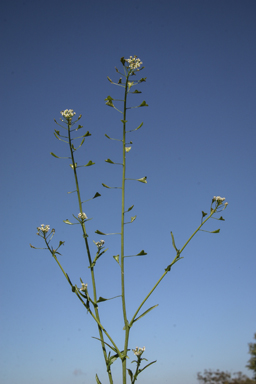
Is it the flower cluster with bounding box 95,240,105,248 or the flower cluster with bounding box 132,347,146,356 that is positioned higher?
the flower cluster with bounding box 95,240,105,248

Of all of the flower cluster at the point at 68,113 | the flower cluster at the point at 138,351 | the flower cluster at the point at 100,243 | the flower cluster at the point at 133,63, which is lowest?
the flower cluster at the point at 138,351

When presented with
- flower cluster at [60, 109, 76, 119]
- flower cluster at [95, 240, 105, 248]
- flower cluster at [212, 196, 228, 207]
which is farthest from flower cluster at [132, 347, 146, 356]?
flower cluster at [60, 109, 76, 119]

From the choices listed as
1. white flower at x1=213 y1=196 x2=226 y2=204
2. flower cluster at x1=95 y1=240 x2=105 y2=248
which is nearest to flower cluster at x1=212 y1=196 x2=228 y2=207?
white flower at x1=213 y1=196 x2=226 y2=204

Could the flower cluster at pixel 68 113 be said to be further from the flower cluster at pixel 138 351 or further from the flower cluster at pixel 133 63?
the flower cluster at pixel 138 351

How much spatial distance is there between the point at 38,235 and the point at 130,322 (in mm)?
716

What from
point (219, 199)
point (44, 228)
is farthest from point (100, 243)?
point (219, 199)

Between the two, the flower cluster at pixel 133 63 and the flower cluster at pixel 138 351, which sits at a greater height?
the flower cluster at pixel 133 63

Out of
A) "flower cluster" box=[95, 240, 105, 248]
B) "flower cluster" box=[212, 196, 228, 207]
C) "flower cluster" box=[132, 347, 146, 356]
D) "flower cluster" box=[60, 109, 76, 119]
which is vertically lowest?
"flower cluster" box=[132, 347, 146, 356]

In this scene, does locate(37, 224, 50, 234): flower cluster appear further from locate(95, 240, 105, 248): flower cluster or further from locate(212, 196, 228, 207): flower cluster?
locate(212, 196, 228, 207): flower cluster

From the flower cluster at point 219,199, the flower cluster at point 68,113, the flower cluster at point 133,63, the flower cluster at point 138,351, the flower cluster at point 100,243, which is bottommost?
the flower cluster at point 138,351

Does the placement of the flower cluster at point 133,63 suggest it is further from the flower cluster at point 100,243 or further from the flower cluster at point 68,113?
the flower cluster at point 100,243

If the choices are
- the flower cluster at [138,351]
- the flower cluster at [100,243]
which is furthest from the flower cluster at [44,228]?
the flower cluster at [138,351]

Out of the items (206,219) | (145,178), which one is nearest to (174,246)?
(206,219)

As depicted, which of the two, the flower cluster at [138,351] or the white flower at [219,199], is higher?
the white flower at [219,199]
